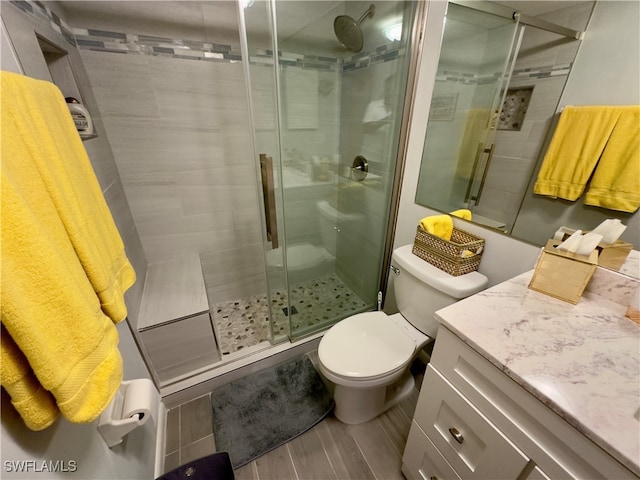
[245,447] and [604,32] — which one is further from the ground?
[604,32]

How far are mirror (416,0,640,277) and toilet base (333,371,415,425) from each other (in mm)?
1003

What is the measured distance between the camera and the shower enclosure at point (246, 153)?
4.09 feet

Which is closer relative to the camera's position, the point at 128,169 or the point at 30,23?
the point at 30,23

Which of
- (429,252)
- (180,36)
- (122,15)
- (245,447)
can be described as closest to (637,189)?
(429,252)

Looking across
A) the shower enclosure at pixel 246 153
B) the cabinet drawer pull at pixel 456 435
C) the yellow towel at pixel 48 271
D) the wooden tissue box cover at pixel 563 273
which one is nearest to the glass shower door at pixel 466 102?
the shower enclosure at pixel 246 153

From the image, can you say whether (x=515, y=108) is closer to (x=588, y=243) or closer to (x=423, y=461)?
(x=588, y=243)

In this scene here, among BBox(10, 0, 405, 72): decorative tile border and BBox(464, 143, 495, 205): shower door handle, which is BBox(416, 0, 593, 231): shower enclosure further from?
BBox(10, 0, 405, 72): decorative tile border

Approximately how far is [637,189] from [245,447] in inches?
70.8

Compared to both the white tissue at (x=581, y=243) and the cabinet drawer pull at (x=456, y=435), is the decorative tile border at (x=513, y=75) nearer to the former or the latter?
the white tissue at (x=581, y=243)

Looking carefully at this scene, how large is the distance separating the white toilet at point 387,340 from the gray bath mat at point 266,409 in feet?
0.58

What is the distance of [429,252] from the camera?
122 centimetres

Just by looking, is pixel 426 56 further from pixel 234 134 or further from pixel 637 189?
pixel 234 134

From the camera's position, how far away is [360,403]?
1.25 m

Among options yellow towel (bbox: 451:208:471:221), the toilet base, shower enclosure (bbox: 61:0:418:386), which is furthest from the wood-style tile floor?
yellow towel (bbox: 451:208:471:221)
